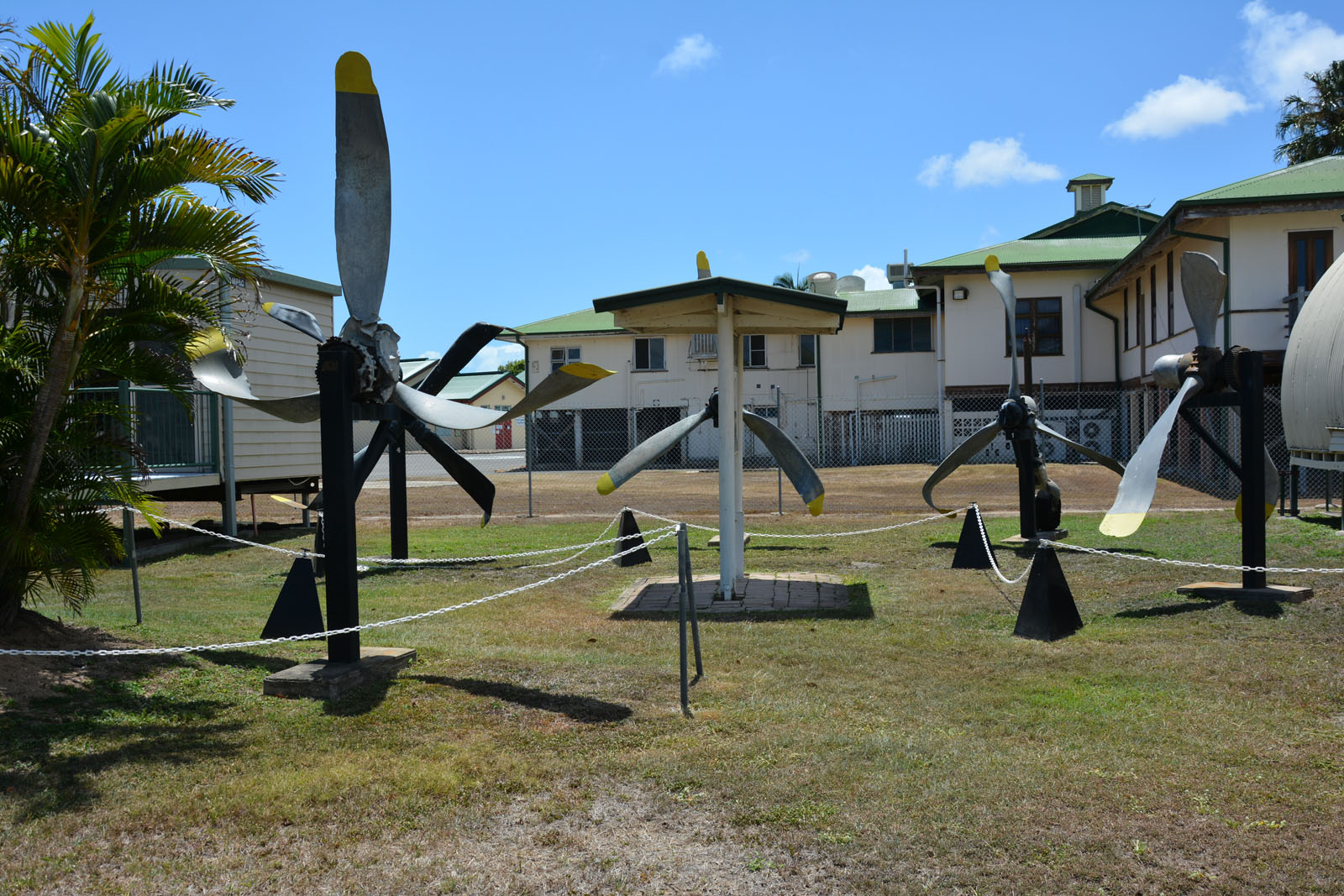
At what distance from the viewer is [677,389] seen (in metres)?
40.4

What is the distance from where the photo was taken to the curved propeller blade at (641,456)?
30.7ft

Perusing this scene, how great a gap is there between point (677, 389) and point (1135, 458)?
32.2 metres

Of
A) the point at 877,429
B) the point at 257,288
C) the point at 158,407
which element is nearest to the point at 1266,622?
the point at 257,288

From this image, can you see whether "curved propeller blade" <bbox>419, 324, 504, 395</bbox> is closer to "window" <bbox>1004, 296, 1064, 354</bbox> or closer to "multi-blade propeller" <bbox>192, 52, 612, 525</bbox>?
"multi-blade propeller" <bbox>192, 52, 612, 525</bbox>

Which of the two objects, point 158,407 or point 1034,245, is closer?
point 158,407

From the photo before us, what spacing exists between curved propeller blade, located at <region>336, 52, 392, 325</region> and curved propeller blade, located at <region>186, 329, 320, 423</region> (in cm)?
85

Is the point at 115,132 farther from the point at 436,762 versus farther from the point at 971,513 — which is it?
the point at 971,513

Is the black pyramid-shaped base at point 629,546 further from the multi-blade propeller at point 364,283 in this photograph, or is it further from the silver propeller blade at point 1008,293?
the multi-blade propeller at point 364,283

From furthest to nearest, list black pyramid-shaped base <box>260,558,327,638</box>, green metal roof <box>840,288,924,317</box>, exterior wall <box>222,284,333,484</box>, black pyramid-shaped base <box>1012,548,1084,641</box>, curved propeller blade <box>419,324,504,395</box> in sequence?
green metal roof <box>840,288,924,317</box>, exterior wall <box>222,284,333,484</box>, curved propeller blade <box>419,324,504,395</box>, black pyramid-shaped base <box>1012,548,1084,641</box>, black pyramid-shaped base <box>260,558,327,638</box>

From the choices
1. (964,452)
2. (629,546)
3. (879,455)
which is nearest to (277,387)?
(629,546)

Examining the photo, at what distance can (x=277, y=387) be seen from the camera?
1741 cm

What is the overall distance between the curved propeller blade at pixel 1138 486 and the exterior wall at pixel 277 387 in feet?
39.3

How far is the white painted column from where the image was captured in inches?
384

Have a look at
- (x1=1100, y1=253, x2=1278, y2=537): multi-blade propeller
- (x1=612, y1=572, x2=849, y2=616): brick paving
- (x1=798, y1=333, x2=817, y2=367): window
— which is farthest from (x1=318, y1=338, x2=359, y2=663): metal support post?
(x1=798, y1=333, x2=817, y2=367): window
